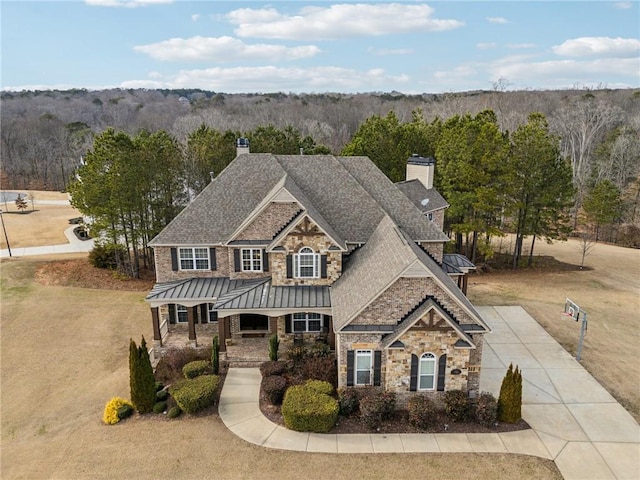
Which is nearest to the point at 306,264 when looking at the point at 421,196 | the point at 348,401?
the point at 348,401

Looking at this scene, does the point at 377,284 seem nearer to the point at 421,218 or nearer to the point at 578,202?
the point at 421,218

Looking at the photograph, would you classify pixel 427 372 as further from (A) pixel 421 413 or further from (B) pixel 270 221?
(B) pixel 270 221

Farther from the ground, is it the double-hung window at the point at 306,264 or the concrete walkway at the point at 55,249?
the double-hung window at the point at 306,264

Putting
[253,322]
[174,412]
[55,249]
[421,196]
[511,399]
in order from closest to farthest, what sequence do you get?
[511,399]
[174,412]
[253,322]
[421,196]
[55,249]

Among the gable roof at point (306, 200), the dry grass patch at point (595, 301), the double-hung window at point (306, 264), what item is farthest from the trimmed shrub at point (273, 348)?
the dry grass patch at point (595, 301)

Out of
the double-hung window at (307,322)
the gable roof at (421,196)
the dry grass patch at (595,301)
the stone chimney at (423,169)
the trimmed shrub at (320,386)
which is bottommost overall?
the dry grass patch at (595,301)

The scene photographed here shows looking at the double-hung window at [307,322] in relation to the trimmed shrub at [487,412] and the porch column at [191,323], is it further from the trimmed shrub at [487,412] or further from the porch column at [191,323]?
the trimmed shrub at [487,412]
